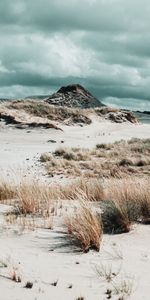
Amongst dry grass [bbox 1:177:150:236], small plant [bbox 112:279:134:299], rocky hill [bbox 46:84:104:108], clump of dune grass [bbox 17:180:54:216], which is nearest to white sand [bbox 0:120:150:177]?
rocky hill [bbox 46:84:104:108]

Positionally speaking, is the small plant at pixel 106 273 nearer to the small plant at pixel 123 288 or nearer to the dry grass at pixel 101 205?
the small plant at pixel 123 288

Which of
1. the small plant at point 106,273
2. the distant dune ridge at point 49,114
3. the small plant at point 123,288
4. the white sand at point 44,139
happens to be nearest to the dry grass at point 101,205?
the small plant at point 106,273

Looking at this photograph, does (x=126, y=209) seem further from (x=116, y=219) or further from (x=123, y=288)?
(x=123, y=288)

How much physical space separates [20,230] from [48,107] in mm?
36220

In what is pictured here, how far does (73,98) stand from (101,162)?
91.3 feet

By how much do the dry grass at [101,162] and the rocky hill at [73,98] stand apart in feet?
67.4

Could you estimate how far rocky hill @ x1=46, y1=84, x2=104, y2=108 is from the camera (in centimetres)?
5447

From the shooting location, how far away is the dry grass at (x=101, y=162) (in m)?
24.4

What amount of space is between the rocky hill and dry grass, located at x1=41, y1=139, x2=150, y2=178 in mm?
20557

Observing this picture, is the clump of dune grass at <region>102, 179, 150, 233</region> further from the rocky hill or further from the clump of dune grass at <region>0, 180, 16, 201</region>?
the rocky hill

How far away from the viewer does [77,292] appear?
6.46 metres

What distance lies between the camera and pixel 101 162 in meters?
28.3

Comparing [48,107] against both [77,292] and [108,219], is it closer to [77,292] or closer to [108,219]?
[108,219]

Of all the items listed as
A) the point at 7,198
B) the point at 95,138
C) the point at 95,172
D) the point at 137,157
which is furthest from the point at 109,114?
the point at 7,198
